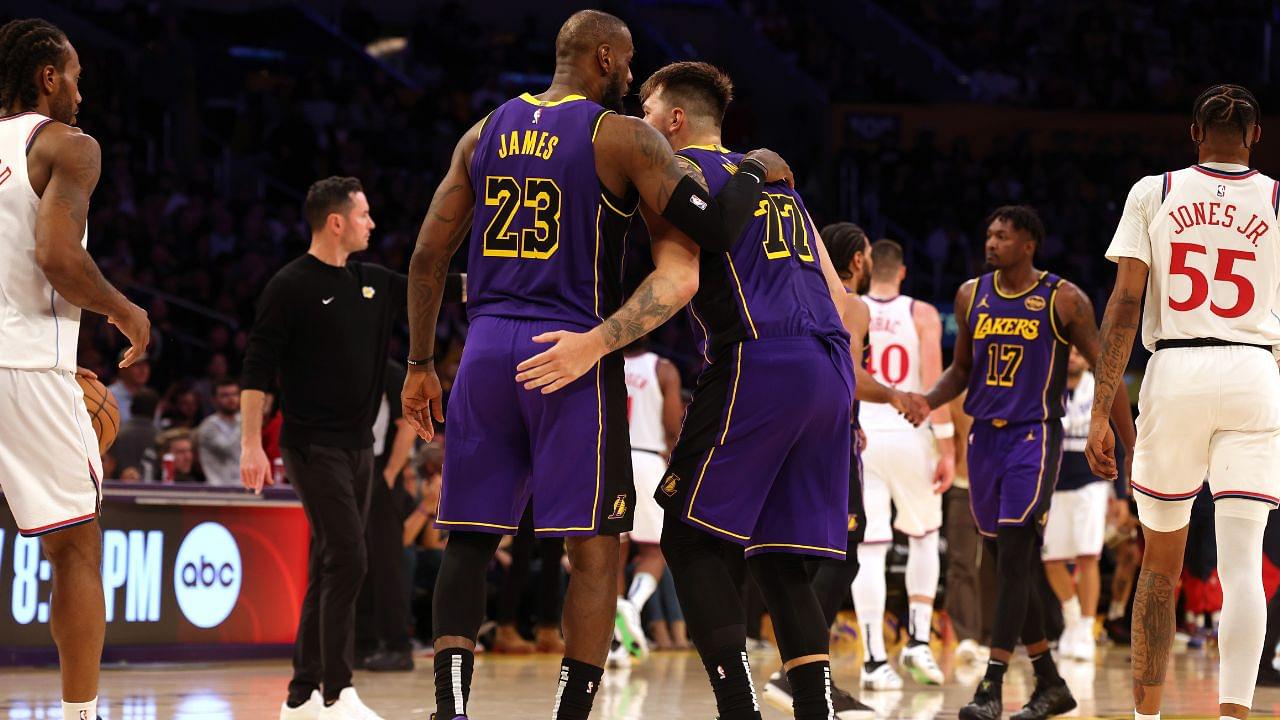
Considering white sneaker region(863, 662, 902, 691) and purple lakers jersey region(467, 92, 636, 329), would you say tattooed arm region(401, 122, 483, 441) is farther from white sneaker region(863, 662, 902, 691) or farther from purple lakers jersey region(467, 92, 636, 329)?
white sneaker region(863, 662, 902, 691)

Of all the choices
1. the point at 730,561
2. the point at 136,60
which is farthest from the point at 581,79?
the point at 136,60

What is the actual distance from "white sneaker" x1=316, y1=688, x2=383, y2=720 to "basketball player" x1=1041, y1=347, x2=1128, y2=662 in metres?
6.28

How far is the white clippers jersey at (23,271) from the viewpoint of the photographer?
4902 millimetres

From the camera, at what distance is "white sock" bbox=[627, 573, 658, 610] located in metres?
10.5

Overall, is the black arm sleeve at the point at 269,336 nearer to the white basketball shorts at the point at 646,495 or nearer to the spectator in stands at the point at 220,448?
the white basketball shorts at the point at 646,495

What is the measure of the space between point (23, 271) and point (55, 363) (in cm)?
32

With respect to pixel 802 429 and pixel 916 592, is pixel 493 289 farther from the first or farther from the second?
pixel 916 592

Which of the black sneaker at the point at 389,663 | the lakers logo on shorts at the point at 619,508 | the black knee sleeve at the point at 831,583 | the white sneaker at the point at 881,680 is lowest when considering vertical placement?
the black sneaker at the point at 389,663

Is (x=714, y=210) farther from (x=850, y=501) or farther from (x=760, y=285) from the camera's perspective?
(x=850, y=501)

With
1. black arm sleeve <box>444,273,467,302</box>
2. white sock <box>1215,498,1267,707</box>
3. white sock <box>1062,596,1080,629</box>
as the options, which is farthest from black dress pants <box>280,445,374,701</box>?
white sock <box>1062,596,1080,629</box>

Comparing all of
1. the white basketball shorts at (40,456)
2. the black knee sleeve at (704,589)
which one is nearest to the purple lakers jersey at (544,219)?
the black knee sleeve at (704,589)

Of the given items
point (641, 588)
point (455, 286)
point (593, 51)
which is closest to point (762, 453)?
point (593, 51)

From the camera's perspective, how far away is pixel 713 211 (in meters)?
4.70

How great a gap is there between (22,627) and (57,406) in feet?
15.6
